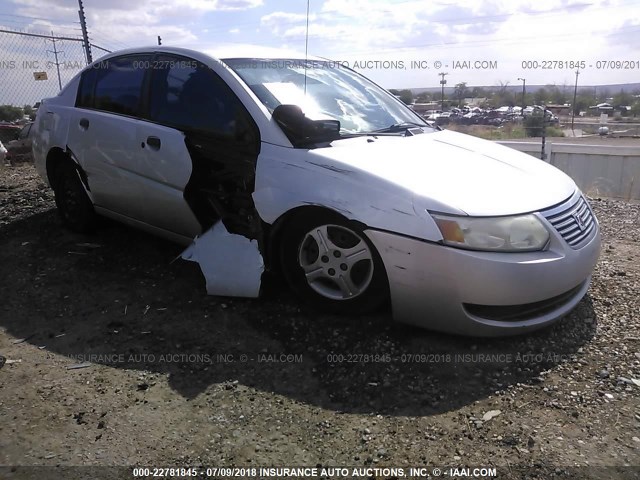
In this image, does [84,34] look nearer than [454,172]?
No

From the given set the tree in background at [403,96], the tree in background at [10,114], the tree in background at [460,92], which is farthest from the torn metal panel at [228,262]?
the tree in background at [460,92]

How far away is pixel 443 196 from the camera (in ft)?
9.18

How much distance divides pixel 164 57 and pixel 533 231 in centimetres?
288

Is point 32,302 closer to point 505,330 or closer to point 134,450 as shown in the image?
point 134,450

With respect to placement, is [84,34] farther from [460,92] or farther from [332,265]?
[460,92]

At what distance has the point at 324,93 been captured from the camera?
3.83 meters

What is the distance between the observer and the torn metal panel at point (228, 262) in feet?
11.3

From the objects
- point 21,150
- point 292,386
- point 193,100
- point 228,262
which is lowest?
point 292,386

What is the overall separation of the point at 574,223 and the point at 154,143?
111 inches

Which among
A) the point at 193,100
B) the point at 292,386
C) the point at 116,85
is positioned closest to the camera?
the point at 292,386

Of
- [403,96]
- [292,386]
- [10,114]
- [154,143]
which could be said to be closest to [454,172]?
[292,386]

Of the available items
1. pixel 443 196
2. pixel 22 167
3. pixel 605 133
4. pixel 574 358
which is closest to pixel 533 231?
pixel 443 196

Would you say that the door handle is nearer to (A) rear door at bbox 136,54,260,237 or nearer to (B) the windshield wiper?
(A) rear door at bbox 136,54,260,237

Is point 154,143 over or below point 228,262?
over
